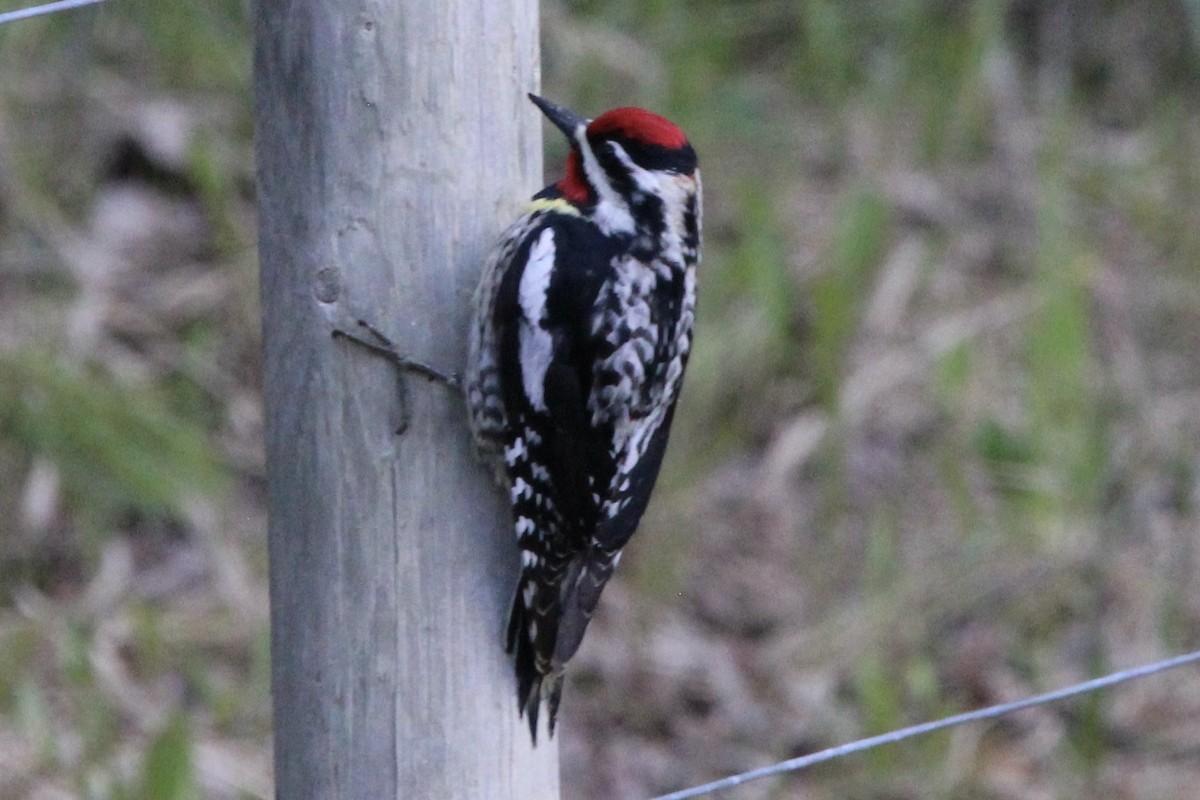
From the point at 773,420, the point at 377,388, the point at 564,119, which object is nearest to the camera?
the point at 377,388

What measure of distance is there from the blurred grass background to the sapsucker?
1538 mm

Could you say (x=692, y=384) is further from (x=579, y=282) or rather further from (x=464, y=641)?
(x=464, y=641)

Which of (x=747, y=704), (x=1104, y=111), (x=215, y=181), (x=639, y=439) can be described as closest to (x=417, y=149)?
(x=639, y=439)

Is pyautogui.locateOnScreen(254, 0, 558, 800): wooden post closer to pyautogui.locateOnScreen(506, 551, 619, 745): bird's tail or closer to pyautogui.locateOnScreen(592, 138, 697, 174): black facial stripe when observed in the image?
pyautogui.locateOnScreen(506, 551, 619, 745): bird's tail

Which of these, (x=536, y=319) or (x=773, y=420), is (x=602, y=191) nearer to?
(x=536, y=319)

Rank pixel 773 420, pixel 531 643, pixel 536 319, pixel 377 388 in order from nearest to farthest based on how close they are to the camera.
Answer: pixel 377 388
pixel 531 643
pixel 536 319
pixel 773 420

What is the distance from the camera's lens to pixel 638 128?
8.93ft

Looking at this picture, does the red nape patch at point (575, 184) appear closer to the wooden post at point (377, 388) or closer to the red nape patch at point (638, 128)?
the red nape patch at point (638, 128)

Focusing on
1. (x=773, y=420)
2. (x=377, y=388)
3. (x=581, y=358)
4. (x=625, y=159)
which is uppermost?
(x=625, y=159)

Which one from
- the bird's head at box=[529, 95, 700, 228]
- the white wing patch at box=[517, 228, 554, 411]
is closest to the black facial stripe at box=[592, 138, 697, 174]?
the bird's head at box=[529, 95, 700, 228]

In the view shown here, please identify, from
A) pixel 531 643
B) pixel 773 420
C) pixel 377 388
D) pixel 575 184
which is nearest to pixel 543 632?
pixel 531 643

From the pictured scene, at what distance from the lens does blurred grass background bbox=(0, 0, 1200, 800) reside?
4660mm

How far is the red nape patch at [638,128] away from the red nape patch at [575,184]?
0.07m

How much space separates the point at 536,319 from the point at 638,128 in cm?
36
